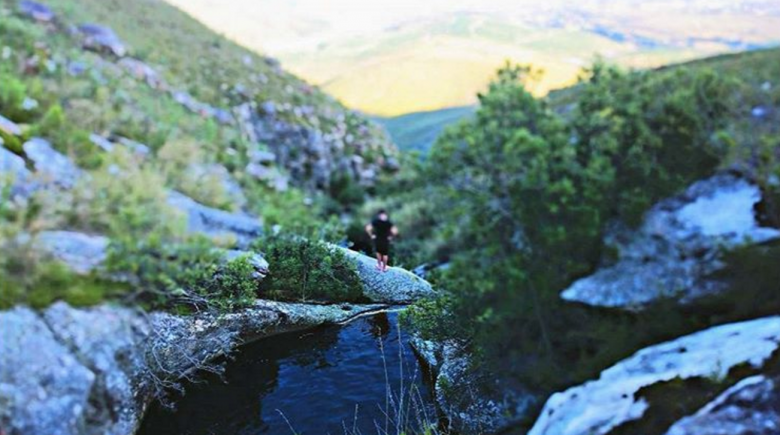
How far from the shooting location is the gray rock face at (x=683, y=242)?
627 centimetres

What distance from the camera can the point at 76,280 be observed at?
706 centimetres

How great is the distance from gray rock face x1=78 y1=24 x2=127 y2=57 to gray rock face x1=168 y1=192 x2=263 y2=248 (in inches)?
1109

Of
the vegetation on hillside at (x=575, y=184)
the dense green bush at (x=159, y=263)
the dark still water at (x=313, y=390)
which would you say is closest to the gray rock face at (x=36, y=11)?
the dark still water at (x=313, y=390)

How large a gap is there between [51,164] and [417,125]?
129215 mm

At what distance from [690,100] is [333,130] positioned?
130 ft

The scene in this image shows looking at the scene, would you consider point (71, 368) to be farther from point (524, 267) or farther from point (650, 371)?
point (650, 371)

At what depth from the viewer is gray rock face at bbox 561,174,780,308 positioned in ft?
20.6

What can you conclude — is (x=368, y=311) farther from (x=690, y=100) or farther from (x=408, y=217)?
(x=690, y=100)

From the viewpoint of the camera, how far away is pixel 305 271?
522 inches

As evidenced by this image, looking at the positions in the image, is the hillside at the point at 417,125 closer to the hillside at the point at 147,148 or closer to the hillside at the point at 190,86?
the hillside at the point at 190,86

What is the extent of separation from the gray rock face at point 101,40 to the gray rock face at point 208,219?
28.2m

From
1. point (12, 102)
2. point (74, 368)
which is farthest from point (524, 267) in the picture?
point (12, 102)

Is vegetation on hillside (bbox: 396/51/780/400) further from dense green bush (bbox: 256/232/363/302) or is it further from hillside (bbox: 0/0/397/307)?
dense green bush (bbox: 256/232/363/302)

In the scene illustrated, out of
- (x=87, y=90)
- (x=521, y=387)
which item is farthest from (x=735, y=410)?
(x=87, y=90)
